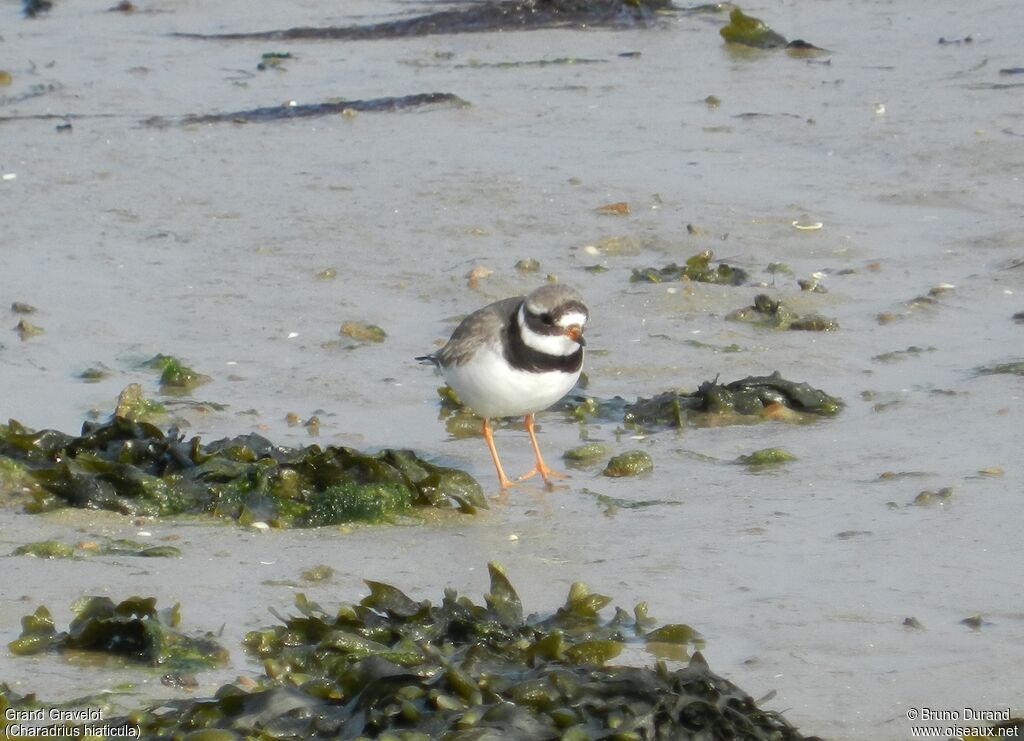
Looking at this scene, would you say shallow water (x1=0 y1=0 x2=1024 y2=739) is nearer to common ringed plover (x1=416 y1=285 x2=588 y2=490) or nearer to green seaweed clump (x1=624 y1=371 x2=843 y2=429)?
green seaweed clump (x1=624 y1=371 x2=843 y2=429)

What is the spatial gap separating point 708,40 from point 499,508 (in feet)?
23.4

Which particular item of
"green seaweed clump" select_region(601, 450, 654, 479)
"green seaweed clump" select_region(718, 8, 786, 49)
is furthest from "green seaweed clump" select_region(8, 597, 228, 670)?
"green seaweed clump" select_region(718, 8, 786, 49)

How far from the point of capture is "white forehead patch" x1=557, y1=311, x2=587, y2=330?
202 inches

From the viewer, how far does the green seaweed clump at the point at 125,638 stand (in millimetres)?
3586

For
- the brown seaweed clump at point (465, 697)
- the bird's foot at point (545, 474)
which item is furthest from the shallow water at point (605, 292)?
the brown seaweed clump at point (465, 697)

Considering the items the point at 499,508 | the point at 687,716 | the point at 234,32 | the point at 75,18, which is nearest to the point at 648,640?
the point at 687,716

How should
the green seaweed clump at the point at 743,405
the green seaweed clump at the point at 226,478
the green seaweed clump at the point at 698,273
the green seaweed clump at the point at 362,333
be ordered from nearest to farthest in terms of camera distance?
the green seaweed clump at the point at 226,478 → the green seaweed clump at the point at 743,405 → the green seaweed clump at the point at 362,333 → the green seaweed clump at the point at 698,273

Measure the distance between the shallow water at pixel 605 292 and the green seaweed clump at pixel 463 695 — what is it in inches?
11.3

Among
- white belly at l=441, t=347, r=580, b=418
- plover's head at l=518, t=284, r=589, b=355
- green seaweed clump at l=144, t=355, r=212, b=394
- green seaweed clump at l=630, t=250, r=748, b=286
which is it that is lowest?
green seaweed clump at l=144, t=355, r=212, b=394

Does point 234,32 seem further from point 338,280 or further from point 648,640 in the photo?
point 648,640

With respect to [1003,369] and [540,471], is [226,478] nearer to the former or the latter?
[540,471]

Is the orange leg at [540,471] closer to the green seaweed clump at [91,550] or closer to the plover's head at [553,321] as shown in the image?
the plover's head at [553,321]

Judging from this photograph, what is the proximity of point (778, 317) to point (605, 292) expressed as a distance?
78cm

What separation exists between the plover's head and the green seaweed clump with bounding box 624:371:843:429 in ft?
1.80
